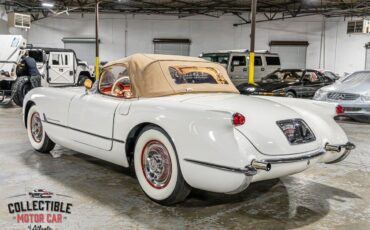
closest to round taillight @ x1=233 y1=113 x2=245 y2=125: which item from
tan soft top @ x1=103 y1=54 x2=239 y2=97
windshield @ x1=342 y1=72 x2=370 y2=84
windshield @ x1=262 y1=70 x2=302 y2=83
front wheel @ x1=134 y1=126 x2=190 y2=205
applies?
front wheel @ x1=134 y1=126 x2=190 y2=205

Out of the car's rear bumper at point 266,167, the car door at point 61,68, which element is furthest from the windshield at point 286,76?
the car's rear bumper at point 266,167

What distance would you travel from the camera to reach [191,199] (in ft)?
11.8

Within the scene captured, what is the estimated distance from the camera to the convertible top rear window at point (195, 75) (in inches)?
158

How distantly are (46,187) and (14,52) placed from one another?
9639 mm

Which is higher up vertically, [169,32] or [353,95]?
[169,32]

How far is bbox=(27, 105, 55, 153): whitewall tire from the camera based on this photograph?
5116mm

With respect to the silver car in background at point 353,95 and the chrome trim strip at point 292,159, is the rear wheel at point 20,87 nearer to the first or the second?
the silver car in background at point 353,95

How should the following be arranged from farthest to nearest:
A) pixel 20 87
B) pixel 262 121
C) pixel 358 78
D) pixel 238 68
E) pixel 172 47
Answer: pixel 172 47, pixel 238 68, pixel 20 87, pixel 358 78, pixel 262 121

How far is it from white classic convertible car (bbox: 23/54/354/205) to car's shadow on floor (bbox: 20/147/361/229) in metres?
0.22

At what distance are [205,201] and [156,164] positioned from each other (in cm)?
58

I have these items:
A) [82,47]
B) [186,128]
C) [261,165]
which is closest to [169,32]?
[82,47]

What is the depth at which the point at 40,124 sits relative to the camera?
5145 mm

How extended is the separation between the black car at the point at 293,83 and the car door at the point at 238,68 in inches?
71.9

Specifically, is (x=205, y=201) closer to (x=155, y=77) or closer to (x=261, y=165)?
(x=261, y=165)
